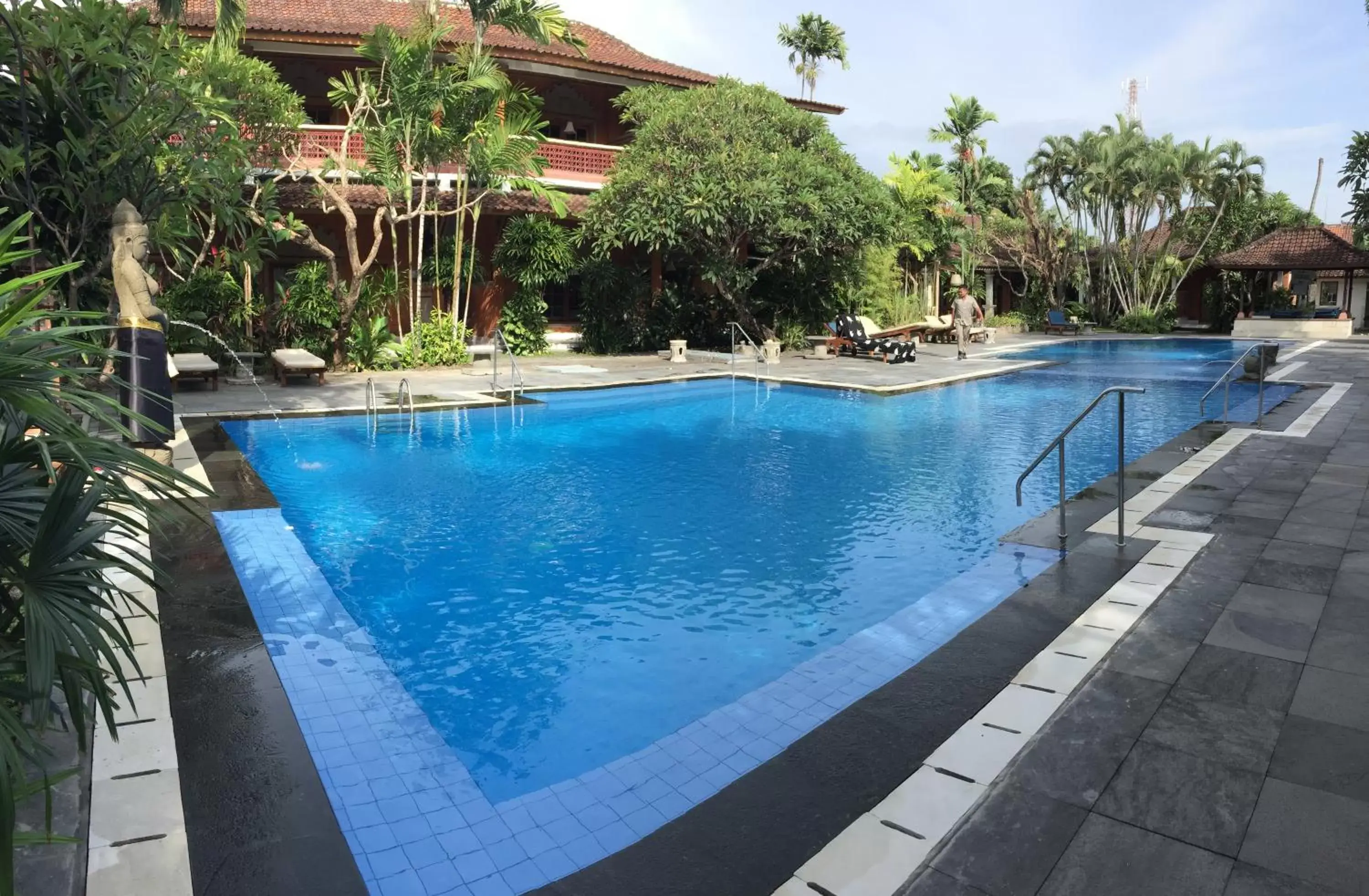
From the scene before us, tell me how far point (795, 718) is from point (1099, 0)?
76.0ft

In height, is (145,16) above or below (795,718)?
above

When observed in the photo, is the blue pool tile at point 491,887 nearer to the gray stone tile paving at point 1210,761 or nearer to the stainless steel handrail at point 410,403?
the gray stone tile paving at point 1210,761

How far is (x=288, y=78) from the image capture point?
22250mm

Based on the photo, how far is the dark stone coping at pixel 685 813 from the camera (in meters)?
3.14

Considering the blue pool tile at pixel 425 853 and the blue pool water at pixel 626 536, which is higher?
the blue pool water at pixel 626 536

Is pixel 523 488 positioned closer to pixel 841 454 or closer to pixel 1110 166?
pixel 841 454

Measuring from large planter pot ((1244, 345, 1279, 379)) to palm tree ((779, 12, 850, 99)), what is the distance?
28387 millimetres

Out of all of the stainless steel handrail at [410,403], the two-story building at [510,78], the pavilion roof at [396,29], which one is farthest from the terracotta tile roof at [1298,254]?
the stainless steel handrail at [410,403]

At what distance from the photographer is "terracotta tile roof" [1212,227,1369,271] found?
31469mm

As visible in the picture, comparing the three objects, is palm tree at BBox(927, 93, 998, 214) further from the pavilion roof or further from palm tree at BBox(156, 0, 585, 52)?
palm tree at BBox(156, 0, 585, 52)

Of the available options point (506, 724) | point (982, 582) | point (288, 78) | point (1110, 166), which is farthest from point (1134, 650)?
point (1110, 166)

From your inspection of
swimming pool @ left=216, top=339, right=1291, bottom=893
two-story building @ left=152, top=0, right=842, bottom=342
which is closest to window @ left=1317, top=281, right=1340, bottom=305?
two-story building @ left=152, top=0, right=842, bottom=342

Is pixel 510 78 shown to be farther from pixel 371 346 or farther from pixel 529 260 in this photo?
pixel 371 346

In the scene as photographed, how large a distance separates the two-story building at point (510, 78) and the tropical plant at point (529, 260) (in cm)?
97
